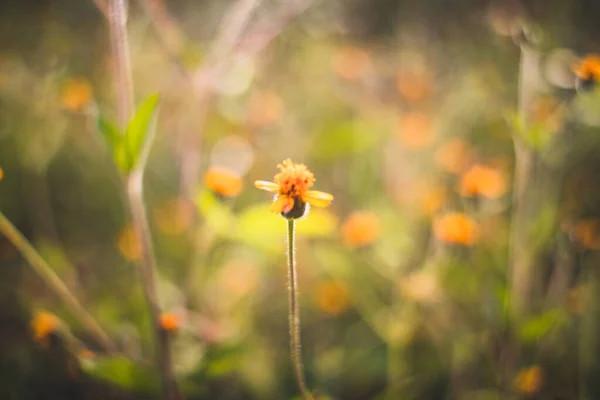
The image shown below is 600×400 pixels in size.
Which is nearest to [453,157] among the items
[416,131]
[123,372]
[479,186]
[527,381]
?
[416,131]

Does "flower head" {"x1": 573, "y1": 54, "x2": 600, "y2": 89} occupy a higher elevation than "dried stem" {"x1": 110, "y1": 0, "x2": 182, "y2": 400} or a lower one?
higher

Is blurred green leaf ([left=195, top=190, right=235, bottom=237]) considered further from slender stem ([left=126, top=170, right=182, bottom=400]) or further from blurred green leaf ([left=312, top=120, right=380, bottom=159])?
blurred green leaf ([left=312, top=120, right=380, bottom=159])

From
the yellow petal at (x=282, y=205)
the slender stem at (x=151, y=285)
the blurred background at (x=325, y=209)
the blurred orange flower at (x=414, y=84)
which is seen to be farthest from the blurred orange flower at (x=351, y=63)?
the yellow petal at (x=282, y=205)

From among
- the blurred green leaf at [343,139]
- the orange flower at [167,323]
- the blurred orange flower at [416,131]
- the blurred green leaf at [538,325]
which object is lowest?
the blurred green leaf at [538,325]

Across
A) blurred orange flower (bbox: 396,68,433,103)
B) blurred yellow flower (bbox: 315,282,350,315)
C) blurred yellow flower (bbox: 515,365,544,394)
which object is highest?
blurred orange flower (bbox: 396,68,433,103)

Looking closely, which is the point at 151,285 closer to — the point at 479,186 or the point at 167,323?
the point at 167,323

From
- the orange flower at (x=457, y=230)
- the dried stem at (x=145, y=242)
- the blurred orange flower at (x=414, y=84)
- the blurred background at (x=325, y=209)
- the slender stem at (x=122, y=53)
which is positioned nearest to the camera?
the slender stem at (x=122, y=53)

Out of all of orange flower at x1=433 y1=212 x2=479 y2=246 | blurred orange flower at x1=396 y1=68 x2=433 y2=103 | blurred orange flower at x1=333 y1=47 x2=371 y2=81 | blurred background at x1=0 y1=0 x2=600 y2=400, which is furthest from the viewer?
blurred orange flower at x1=396 y1=68 x2=433 y2=103

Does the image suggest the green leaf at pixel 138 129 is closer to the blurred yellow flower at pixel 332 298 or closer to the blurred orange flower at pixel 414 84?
the blurred yellow flower at pixel 332 298

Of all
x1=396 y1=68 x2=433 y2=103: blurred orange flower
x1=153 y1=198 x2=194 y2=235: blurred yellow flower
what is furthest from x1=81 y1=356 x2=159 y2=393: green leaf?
x1=396 y1=68 x2=433 y2=103: blurred orange flower
